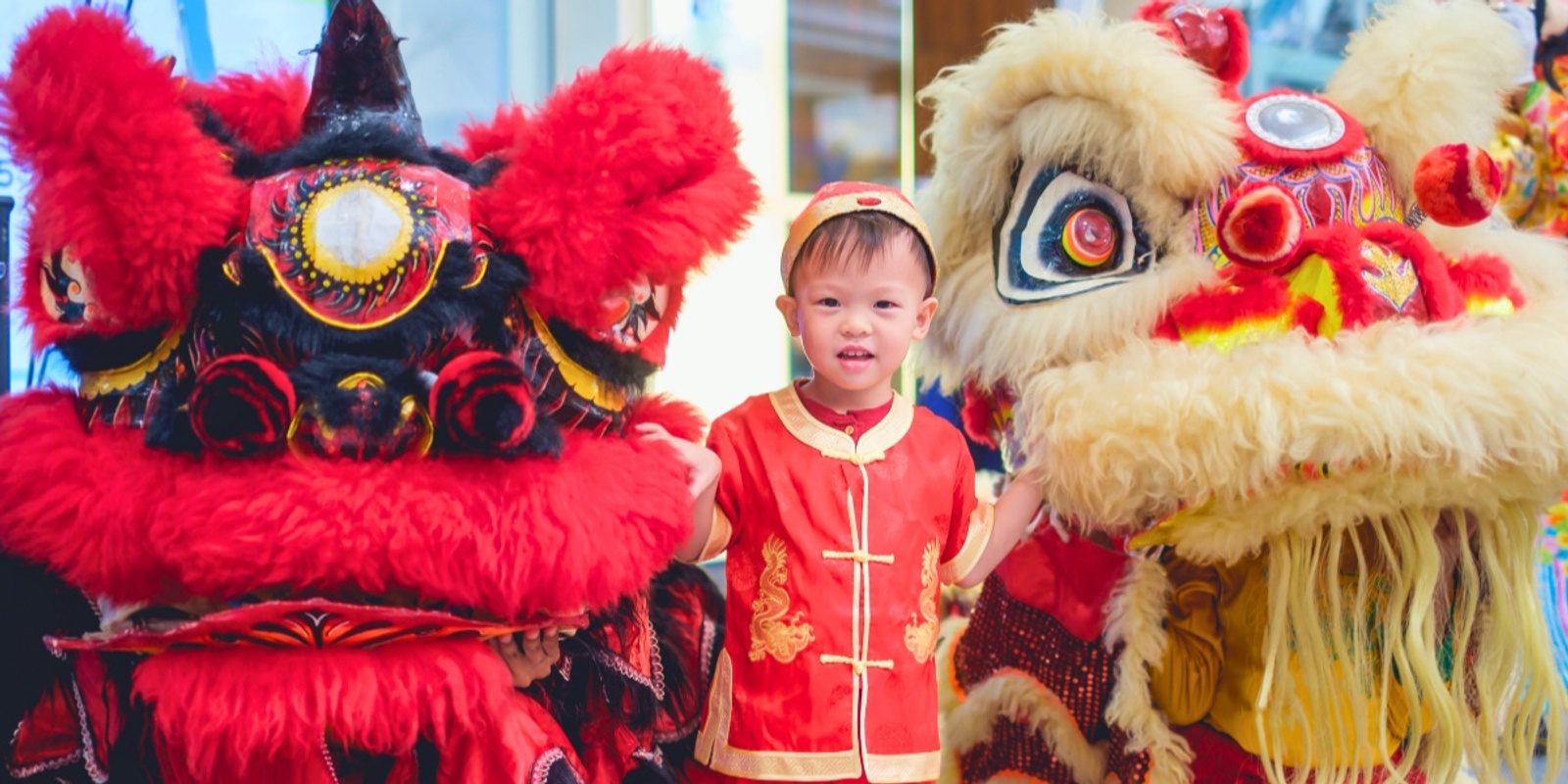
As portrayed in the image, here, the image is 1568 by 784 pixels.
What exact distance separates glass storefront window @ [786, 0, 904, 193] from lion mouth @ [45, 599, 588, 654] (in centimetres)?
175

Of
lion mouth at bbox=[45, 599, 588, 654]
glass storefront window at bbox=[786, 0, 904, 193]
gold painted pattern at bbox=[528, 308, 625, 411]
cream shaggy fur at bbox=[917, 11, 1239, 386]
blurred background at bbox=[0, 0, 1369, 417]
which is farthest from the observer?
glass storefront window at bbox=[786, 0, 904, 193]

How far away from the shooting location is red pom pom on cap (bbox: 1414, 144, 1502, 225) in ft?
3.80

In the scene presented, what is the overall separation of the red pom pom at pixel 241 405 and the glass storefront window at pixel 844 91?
1752mm

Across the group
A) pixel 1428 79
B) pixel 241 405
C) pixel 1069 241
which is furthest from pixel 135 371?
pixel 1428 79

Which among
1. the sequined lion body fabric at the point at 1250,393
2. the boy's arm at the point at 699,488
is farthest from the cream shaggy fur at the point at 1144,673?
the boy's arm at the point at 699,488

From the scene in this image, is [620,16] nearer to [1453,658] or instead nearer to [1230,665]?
[1230,665]

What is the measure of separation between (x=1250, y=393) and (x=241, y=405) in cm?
72

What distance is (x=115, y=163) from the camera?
0.94m

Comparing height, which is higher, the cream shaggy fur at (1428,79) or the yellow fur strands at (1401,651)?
the cream shaggy fur at (1428,79)

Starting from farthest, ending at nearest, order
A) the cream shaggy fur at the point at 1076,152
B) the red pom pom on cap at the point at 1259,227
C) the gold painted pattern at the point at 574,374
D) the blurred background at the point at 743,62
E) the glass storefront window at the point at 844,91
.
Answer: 1. the glass storefront window at the point at 844,91
2. the blurred background at the point at 743,62
3. the cream shaggy fur at the point at 1076,152
4. the red pom pom on cap at the point at 1259,227
5. the gold painted pattern at the point at 574,374

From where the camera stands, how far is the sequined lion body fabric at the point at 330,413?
3.00ft

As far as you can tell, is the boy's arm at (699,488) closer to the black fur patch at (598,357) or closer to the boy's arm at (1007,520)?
the black fur patch at (598,357)

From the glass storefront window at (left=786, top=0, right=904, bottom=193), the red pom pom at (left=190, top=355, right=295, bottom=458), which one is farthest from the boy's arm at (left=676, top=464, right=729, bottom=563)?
the glass storefront window at (left=786, top=0, right=904, bottom=193)

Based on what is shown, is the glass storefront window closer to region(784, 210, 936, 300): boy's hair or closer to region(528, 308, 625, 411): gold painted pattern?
region(784, 210, 936, 300): boy's hair
